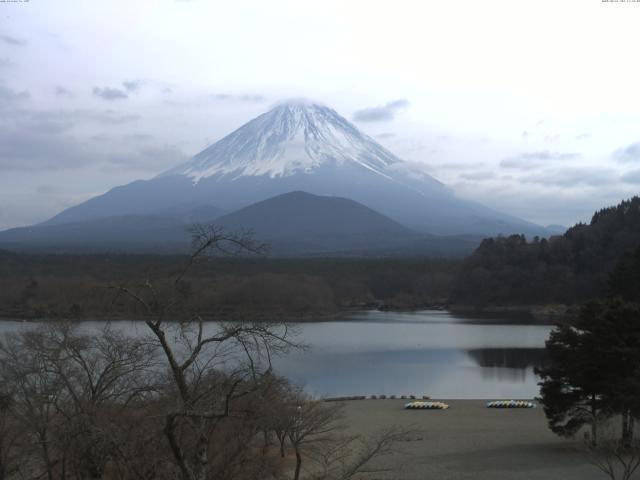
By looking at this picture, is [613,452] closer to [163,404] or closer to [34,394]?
[163,404]

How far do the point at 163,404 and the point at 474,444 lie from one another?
9145mm

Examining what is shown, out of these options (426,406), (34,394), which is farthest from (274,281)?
(34,394)

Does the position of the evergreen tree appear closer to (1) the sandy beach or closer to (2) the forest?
(1) the sandy beach

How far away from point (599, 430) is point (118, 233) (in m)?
111

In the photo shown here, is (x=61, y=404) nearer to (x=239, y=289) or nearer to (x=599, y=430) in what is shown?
(x=599, y=430)

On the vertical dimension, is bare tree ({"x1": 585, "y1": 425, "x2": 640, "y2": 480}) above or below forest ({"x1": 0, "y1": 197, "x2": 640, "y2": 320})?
below

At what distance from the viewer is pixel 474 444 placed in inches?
523

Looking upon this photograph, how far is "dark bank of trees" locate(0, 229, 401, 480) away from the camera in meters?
4.03

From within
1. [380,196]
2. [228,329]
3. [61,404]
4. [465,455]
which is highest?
[380,196]

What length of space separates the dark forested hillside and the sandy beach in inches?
1313

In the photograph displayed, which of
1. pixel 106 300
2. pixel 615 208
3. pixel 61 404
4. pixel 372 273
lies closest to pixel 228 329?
pixel 106 300

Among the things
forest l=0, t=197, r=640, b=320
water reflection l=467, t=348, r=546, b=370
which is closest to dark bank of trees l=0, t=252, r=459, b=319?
forest l=0, t=197, r=640, b=320

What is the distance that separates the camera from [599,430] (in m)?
11.5

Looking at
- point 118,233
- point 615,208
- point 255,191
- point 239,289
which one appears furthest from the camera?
point 255,191
